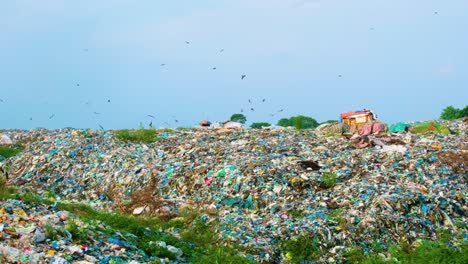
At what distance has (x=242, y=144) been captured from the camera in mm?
13281

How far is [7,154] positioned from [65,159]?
3.96 m

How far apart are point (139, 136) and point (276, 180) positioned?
622cm

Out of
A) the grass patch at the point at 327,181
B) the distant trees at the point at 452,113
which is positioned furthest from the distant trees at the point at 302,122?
the grass patch at the point at 327,181

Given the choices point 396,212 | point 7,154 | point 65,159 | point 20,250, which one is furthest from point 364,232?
point 7,154

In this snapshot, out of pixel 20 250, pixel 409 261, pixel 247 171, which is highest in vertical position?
pixel 247 171

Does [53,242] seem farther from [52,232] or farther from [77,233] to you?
[77,233]

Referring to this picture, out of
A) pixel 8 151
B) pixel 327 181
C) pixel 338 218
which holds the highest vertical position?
pixel 8 151

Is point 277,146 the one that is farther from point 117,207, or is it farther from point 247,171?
point 117,207

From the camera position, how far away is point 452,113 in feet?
76.8

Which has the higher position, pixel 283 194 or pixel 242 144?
pixel 242 144

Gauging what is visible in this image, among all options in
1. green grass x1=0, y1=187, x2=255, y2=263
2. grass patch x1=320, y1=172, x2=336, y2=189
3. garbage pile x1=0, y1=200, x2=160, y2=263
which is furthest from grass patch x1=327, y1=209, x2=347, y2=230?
garbage pile x1=0, y1=200, x2=160, y2=263

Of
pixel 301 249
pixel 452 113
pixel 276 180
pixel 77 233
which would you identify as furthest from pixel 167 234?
pixel 452 113

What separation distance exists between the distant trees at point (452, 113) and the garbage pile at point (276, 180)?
32.7ft

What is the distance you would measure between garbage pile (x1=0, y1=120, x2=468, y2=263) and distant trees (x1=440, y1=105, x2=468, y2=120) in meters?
9.98
